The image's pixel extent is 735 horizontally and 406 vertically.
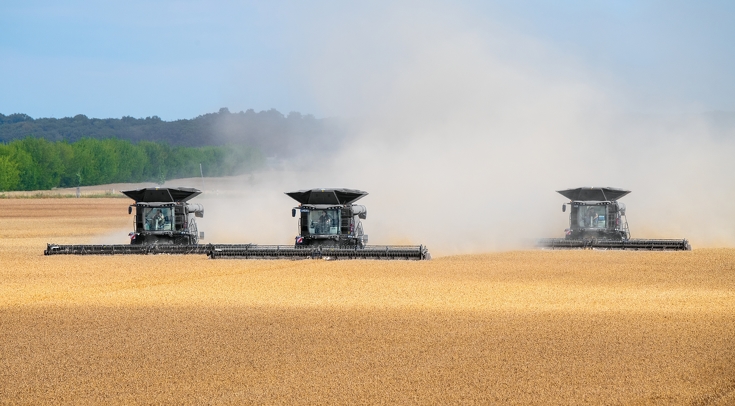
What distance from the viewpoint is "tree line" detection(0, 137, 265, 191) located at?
6196 inches

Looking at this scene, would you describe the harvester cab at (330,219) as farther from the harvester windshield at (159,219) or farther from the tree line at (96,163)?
the tree line at (96,163)

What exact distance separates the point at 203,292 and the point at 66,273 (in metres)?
7.92

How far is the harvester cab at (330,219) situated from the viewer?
134ft

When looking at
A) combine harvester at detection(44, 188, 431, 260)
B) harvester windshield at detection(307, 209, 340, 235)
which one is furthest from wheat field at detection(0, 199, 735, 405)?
harvester windshield at detection(307, 209, 340, 235)

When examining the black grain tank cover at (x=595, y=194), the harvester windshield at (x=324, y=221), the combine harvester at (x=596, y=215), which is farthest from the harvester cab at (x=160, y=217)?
the black grain tank cover at (x=595, y=194)

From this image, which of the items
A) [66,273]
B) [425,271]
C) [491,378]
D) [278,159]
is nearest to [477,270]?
[425,271]

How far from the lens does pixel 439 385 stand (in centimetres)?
1502

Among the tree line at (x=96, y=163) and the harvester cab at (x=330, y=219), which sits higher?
the tree line at (x=96, y=163)

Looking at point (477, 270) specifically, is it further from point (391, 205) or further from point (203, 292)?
point (391, 205)

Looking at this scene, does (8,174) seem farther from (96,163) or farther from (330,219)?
(330,219)

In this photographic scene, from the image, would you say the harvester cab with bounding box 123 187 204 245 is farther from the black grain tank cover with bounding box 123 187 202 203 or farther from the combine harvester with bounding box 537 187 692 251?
the combine harvester with bounding box 537 187 692 251

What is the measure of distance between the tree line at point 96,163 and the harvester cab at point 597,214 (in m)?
86.7

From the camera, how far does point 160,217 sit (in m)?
43.6

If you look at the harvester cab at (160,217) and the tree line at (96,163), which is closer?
the harvester cab at (160,217)
